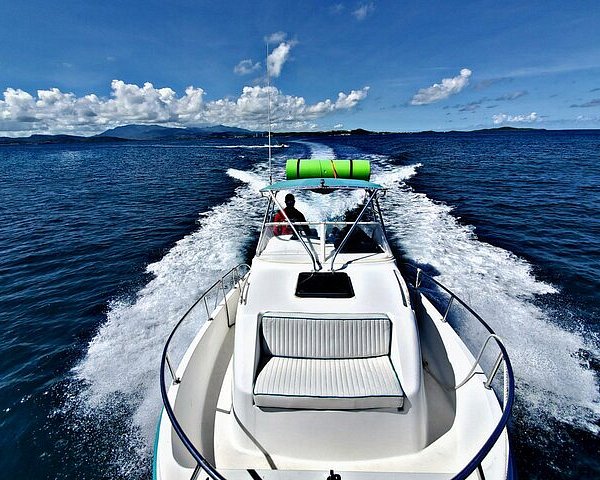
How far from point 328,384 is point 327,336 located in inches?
21.9

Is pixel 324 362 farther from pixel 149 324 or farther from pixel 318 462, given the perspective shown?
pixel 149 324

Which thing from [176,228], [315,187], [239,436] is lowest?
[176,228]

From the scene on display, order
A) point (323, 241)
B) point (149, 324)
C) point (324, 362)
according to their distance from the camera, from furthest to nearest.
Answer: point (149, 324)
point (323, 241)
point (324, 362)

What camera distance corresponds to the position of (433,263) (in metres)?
9.70

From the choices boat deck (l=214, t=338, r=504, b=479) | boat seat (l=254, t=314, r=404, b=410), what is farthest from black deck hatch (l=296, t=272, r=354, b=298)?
boat deck (l=214, t=338, r=504, b=479)

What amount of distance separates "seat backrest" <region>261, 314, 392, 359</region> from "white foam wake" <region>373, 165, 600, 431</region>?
295cm

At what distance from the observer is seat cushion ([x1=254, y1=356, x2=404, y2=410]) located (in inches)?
130

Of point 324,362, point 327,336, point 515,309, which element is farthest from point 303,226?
point 515,309

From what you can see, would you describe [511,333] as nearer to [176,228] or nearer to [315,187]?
[315,187]

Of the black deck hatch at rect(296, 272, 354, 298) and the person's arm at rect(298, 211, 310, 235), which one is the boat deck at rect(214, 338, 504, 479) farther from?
the person's arm at rect(298, 211, 310, 235)

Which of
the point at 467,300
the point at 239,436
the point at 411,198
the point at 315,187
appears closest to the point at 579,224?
the point at 411,198

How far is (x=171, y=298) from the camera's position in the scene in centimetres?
798

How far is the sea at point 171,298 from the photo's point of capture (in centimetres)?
455

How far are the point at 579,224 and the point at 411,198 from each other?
7068mm
